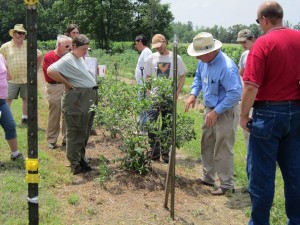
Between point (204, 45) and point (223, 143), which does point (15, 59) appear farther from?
point (223, 143)

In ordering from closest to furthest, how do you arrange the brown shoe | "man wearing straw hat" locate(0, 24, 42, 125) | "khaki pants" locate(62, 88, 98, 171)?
the brown shoe
"khaki pants" locate(62, 88, 98, 171)
"man wearing straw hat" locate(0, 24, 42, 125)

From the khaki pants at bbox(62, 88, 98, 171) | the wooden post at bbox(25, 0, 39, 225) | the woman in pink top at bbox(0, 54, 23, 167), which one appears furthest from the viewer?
the woman in pink top at bbox(0, 54, 23, 167)

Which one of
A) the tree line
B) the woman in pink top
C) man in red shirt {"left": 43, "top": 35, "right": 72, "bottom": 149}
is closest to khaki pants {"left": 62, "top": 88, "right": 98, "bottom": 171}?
the woman in pink top


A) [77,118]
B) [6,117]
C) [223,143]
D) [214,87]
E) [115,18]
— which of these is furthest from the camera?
[115,18]

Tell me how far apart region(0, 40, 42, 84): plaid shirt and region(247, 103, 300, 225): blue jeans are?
19.6 feet

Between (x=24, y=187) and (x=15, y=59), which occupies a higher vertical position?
(x=15, y=59)

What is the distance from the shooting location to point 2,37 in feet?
224

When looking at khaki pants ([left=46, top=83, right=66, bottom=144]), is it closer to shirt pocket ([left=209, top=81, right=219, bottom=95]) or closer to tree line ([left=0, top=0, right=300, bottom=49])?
shirt pocket ([left=209, top=81, right=219, bottom=95])

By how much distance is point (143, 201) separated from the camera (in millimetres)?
4727

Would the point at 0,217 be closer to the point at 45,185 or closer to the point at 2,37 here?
Result: the point at 45,185

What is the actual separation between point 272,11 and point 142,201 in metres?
2.59

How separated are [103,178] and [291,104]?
99.2 inches

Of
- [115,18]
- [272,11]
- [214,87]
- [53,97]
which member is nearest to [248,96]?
[272,11]

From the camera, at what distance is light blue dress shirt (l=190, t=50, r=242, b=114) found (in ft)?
15.7
